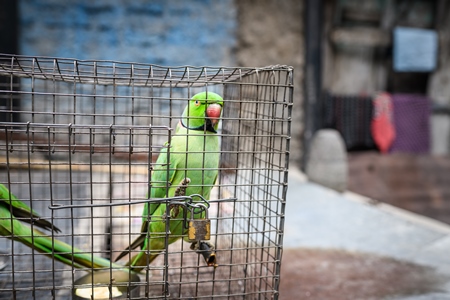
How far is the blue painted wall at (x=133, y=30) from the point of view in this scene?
14.7ft

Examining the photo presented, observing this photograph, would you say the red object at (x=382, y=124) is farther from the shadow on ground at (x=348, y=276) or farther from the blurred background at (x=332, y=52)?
the shadow on ground at (x=348, y=276)

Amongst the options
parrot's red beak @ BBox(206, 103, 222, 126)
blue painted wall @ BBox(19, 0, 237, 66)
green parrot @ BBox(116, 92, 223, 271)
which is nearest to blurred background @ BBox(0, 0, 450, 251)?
blue painted wall @ BBox(19, 0, 237, 66)

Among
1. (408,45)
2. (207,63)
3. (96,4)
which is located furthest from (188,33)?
(408,45)

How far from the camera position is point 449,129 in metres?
5.69

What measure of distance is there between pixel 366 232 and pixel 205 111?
2.04 metres

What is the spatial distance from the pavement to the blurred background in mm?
806

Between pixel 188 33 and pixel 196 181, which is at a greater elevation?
pixel 188 33

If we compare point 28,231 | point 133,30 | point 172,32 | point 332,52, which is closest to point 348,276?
point 28,231

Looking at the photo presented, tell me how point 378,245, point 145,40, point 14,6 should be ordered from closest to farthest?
1. point 378,245
2. point 14,6
3. point 145,40

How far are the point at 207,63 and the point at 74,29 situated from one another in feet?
4.92

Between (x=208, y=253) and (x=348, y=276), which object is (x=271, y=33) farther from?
(x=208, y=253)

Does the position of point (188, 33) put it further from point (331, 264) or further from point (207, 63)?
point (331, 264)

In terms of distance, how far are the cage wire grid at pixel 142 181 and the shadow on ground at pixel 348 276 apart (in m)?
0.16

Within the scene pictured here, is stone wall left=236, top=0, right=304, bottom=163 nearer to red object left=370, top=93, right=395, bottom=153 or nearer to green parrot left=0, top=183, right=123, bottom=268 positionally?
red object left=370, top=93, right=395, bottom=153
